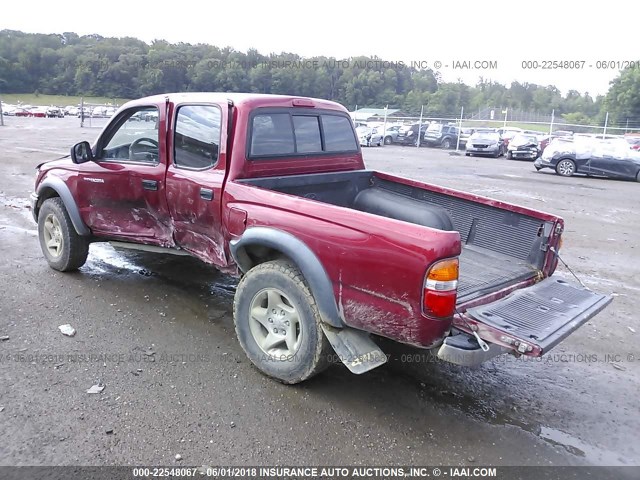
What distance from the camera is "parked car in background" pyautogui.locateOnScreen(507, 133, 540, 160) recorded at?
2488 centimetres

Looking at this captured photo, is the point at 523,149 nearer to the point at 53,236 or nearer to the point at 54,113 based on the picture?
the point at 53,236

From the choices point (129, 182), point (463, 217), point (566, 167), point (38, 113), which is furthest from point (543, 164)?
point (38, 113)

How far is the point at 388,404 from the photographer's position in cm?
348

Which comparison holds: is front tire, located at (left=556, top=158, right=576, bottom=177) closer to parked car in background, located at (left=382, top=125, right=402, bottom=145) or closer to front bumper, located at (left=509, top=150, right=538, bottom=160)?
front bumper, located at (left=509, top=150, right=538, bottom=160)

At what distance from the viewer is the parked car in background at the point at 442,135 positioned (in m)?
32.1

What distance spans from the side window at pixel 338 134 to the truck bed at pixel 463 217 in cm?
27

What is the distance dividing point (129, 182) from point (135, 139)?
436 mm

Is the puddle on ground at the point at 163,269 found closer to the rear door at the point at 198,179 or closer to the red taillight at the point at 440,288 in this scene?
the rear door at the point at 198,179

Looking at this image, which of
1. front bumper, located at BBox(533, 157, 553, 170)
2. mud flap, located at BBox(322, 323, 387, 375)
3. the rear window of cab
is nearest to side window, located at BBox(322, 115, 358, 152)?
the rear window of cab

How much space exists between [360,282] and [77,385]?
6.89ft

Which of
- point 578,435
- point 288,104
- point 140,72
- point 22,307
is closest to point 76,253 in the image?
point 22,307

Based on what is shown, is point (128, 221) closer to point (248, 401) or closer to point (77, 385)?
point (77, 385)

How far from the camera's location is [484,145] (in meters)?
26.0

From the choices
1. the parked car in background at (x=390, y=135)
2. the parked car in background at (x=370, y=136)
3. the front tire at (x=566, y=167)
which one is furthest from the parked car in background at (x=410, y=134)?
the front tire at (x=566, y=167)
